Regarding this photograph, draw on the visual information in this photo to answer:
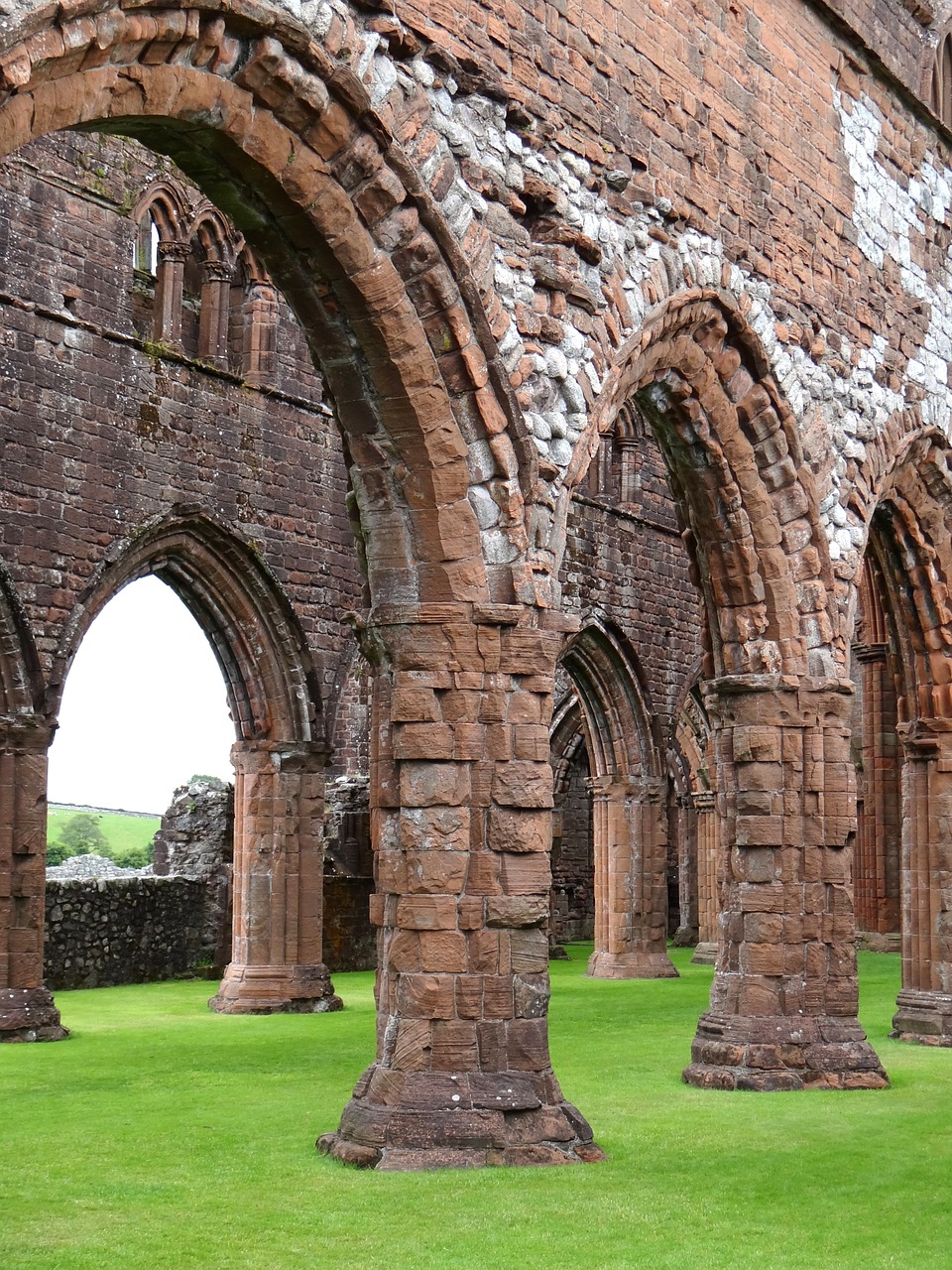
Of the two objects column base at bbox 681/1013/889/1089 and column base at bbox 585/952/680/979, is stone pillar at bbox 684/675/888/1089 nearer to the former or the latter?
column base at bbox 681/1013/889/1089

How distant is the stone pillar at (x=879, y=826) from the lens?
64.5ft

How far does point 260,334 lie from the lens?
44.6ft

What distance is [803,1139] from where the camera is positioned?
7.17 metres

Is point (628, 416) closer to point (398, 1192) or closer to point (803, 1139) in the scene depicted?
point (803, 1139)

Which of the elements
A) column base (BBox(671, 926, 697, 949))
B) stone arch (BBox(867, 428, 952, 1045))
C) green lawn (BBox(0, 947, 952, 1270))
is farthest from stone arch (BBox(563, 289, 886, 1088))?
column base (BBox(671, 926, 697, 949))

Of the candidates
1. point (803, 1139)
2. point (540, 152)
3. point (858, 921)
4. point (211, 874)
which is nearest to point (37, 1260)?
point (803, 1139)

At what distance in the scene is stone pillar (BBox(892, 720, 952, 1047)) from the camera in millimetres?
11133

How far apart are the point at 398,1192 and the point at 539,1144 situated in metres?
0.73

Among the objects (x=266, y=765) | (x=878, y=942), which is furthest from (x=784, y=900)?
(x=878, y=942)

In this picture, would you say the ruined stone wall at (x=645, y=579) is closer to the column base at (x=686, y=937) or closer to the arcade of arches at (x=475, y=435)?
the arcade of arches at (x=475, y=435)

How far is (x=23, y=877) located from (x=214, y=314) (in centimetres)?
508

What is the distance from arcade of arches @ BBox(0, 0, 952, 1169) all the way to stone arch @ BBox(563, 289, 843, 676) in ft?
0.08

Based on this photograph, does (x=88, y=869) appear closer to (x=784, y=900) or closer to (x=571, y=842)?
(x=571, y=842)

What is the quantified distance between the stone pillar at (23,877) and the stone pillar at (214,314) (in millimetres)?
3869
